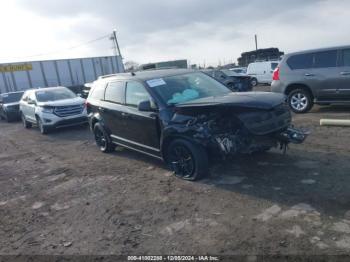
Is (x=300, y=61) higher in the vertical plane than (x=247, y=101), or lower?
higher

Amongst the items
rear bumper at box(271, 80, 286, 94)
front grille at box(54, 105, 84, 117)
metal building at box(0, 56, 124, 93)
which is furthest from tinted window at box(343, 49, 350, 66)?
metal building at box(0, 56, 124, 93)

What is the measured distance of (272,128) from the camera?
5.00 meters

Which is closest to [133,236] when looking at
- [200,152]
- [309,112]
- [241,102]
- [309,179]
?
[200,152]

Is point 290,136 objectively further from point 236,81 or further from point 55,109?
point 236,81

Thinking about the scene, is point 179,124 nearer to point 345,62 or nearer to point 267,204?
point 267,204

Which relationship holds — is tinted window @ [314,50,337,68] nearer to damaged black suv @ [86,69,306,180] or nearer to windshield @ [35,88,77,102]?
damaged black suv @ [86,69,306,180]

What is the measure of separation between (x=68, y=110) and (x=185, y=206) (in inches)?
332

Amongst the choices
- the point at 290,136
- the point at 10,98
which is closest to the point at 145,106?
the point at 290,136

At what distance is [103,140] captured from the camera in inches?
307

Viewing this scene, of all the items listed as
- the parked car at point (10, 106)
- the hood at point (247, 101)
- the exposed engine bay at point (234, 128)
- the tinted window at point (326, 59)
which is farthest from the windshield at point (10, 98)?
the exposed engine bay at point (234, 128)

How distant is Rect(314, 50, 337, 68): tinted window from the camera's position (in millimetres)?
9273

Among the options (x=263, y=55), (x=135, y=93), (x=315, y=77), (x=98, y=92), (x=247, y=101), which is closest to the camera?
(x=247, y=101)

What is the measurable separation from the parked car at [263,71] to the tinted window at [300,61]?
40.8 ft

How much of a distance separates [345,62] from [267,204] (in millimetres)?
6544
